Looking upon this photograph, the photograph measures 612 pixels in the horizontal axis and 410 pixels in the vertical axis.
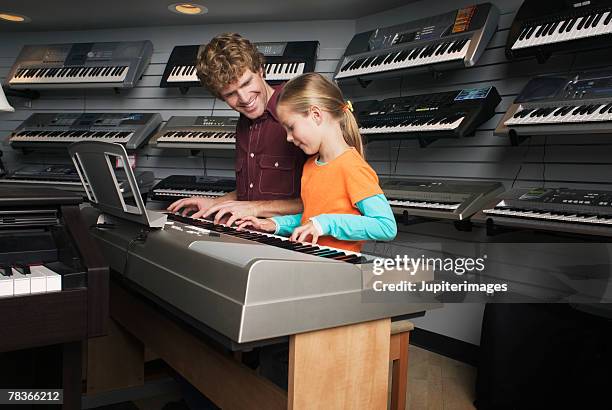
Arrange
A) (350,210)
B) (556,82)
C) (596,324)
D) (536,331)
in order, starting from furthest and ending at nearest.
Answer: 1. (556,82)
2. (536,331)
3. (596,324)
4. (350,210)

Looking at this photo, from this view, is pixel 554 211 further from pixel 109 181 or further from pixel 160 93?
pixel 160 93

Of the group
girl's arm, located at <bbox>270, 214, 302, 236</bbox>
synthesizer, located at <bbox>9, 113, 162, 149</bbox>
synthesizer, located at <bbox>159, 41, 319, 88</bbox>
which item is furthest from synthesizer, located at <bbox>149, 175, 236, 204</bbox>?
girl's arm, located at <bbox>270, 214, 302, 236</bbox>

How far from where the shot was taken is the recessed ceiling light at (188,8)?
13.8 feet

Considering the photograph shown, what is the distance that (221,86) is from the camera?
2.00 m

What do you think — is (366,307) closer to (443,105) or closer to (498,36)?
(443,105)

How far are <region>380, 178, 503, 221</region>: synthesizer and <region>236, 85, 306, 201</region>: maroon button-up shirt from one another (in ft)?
3.21

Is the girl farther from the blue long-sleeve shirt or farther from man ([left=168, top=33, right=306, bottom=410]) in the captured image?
man ([left=168, top=33, right=306, bottom=410])

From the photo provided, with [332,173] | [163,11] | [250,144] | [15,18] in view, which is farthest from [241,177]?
[15,18]

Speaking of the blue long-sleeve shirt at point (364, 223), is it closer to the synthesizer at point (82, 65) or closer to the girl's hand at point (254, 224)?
the girl's hand at point (254, 224)

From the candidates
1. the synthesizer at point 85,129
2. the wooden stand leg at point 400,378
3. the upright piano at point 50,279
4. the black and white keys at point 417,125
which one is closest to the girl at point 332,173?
the wooden stand leg at point 400,378

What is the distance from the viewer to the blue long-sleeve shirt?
1.62 m

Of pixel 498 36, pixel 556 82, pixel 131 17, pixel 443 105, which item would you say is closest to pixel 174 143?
pixel 131 17

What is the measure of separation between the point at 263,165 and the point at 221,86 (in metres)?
0.41

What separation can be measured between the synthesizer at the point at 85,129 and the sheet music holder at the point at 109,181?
2553mm
